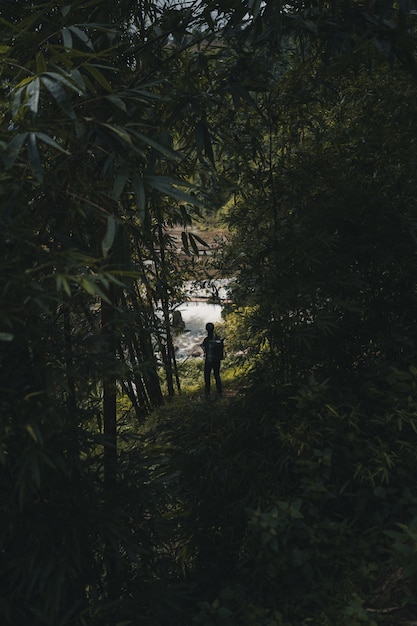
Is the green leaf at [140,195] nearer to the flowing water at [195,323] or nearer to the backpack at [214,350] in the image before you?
the backpack at [214,350]

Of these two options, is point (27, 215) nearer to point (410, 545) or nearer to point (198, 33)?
point (198, 33)

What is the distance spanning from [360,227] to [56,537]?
2.16m

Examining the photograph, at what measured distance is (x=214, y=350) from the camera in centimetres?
627

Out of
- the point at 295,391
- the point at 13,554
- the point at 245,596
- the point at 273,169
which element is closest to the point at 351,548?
the point at 245,596

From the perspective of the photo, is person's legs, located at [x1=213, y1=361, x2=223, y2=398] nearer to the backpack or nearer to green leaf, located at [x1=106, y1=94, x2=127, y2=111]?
the backpack

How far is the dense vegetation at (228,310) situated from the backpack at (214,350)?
268 centimetres

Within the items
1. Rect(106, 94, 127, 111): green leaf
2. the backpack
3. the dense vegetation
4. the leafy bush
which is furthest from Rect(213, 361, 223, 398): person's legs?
Rect(106, 94, 127, 111): green leaf

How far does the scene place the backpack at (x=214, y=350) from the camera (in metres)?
6.27

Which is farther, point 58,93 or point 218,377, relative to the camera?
point 218,377

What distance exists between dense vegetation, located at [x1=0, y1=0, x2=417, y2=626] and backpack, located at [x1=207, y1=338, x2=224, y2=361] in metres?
2.68

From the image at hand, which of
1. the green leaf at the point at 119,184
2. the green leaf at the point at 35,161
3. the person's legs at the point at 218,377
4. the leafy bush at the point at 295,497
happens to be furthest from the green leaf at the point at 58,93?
the person's legs at the point at 218,377

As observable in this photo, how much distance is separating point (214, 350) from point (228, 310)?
2.64 meters

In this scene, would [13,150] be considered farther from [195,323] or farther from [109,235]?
[195,323]

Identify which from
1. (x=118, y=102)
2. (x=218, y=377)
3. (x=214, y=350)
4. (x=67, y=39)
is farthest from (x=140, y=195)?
(x=218, y=377)
